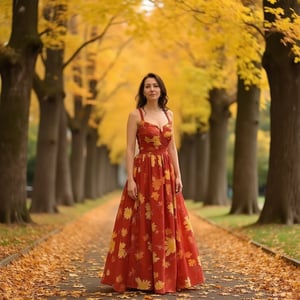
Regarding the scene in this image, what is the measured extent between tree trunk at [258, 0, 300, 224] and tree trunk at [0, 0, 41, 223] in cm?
517

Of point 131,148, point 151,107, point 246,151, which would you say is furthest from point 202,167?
point 131,148

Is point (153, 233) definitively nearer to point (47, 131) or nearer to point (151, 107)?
point (151, 107)

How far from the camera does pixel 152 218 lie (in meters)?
6.38

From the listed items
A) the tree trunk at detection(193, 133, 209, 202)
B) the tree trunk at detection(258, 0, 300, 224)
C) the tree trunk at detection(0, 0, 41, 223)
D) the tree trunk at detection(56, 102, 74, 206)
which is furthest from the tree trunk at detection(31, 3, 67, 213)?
the tree trunk at detection(193, 133, 209, 202)

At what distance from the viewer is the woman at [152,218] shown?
6.30 meters

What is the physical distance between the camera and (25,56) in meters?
13.3

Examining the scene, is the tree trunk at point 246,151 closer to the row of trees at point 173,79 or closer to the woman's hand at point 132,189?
the row of trees at point 173,79

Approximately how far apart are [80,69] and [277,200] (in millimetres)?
15607

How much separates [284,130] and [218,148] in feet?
39.0

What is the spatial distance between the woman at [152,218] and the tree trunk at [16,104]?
23.5 ft

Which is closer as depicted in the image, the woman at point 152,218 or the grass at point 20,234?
the woman at point 152,218

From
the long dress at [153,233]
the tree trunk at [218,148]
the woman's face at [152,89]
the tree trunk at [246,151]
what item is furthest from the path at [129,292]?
the tree trunk at [218,148]

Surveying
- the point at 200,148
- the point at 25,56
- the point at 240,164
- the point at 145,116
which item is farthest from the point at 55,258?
the point at 200,148

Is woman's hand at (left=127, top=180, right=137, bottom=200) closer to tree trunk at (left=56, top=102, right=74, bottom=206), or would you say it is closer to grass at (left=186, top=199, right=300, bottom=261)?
grass at (left=186, top=199, right=300, bottom=261)
